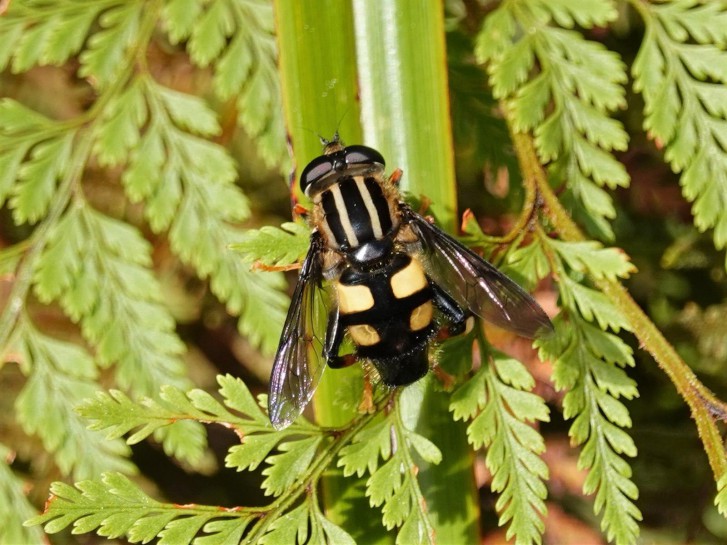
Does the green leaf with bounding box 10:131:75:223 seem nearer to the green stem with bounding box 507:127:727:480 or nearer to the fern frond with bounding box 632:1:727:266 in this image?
the green stem with bounding box 507:127:727:480

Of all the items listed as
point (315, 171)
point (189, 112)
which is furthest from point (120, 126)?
point (315, 171)

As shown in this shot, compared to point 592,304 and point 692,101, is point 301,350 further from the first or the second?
point 692,101

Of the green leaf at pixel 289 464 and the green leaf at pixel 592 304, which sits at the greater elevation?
the green leaf at pixel 592 304

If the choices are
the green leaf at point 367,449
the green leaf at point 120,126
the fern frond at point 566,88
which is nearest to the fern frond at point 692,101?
the fern frond at point 566,88

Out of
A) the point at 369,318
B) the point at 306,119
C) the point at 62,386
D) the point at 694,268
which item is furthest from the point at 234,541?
the point at 694,268

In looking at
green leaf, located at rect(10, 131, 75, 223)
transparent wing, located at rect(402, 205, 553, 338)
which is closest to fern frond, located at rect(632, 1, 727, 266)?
transparent wing, located at rect(402, 205, 553, 338)

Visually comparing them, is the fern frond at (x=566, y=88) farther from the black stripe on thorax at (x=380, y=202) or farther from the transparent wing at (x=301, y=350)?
the transparent wing at (x=301, y=350)
